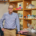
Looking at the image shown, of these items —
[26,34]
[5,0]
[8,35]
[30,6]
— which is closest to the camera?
[8,35]

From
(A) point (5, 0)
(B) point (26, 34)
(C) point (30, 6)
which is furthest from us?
(A) point (5, 0)

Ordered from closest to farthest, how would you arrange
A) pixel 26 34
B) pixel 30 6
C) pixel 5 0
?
pixel 26 34
pixel 30 6
pixel 5 0

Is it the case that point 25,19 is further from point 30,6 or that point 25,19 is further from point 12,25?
point 12,25

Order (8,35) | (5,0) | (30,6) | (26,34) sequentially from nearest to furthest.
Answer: (8,35) → (26,34) → (30,6) → (5,0)

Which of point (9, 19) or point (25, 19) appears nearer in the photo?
point (9, 19)

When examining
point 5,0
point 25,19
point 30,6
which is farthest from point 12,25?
point 5,0

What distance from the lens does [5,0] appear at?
347 centimetres

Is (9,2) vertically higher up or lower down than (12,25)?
higher up

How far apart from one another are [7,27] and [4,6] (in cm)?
134

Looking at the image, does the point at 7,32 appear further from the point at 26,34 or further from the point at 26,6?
the point at 26,6

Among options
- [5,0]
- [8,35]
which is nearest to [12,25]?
[8,35]

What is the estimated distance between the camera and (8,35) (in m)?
2.39

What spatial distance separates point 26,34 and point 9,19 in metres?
0.74

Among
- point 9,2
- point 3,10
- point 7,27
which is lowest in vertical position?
point 7,27
